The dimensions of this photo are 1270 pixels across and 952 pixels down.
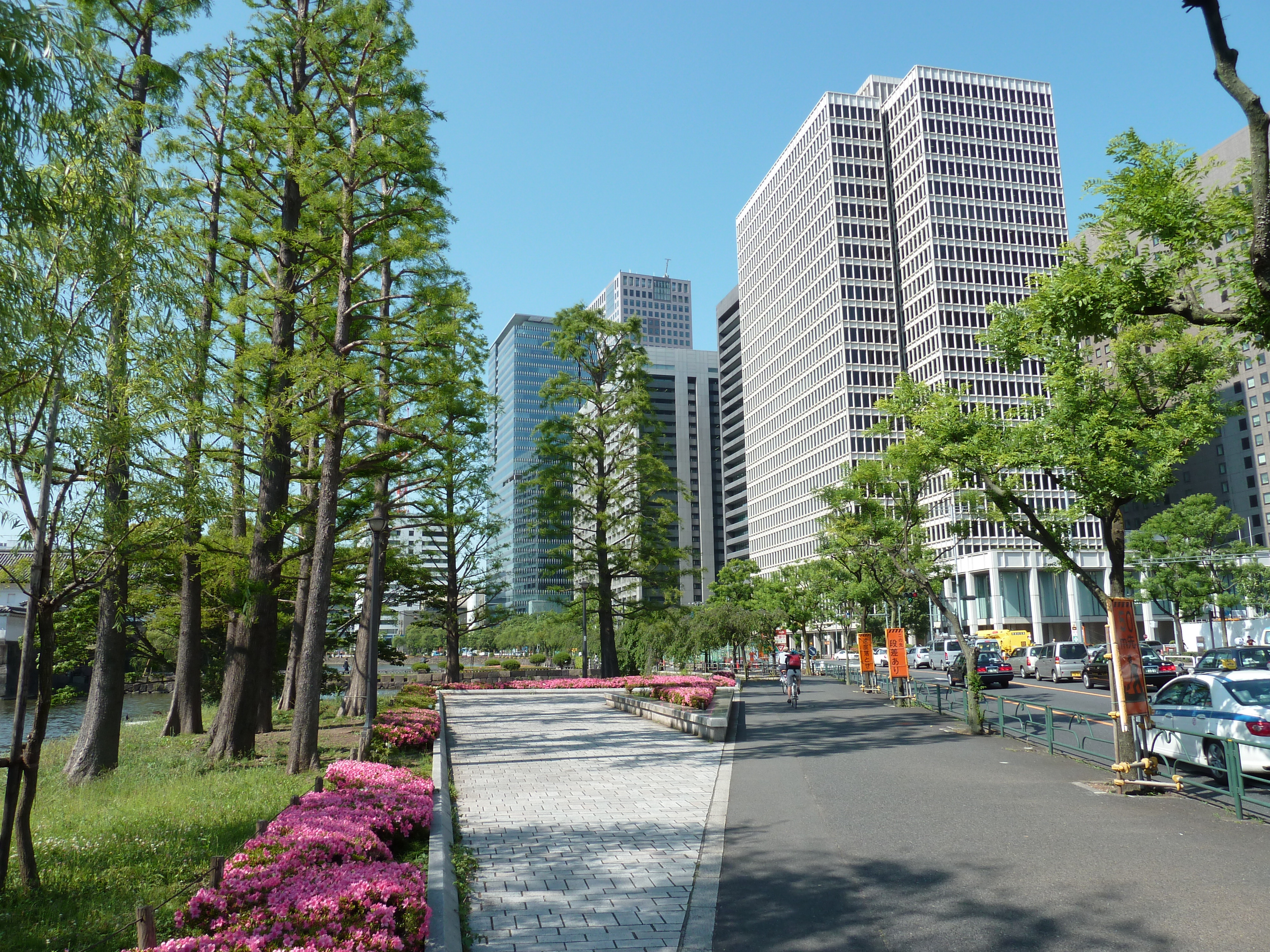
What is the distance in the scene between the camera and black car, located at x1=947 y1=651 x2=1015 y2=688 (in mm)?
32656

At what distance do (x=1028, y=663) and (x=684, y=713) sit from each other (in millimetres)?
26713

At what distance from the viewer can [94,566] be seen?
9258 mm

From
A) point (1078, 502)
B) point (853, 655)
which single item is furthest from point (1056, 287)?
point (853, 655)

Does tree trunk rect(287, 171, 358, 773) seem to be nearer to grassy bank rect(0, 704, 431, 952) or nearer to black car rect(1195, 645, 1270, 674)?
grassy bank rect(0, 704, 431, 952)

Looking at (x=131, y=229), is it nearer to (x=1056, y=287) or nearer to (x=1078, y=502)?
(x=1056, y=287)

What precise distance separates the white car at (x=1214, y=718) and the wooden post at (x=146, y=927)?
11506 millimetres

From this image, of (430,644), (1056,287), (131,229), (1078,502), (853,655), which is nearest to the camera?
(131,229)

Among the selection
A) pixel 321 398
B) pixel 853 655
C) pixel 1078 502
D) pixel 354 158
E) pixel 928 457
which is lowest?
pixel 853 655

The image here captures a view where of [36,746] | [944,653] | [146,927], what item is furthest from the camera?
[944,653]

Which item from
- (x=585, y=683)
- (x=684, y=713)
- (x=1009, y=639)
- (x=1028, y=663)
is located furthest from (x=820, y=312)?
(x=684, y=713)

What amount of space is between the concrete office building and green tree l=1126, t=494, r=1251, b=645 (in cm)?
1968

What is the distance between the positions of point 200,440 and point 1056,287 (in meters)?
14.1

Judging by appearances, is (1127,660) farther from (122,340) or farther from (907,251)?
(907,251)

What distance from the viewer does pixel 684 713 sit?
2150cm
